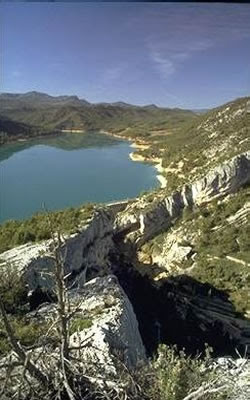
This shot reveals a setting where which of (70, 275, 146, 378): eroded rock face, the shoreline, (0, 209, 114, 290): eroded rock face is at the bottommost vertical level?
the shoreline

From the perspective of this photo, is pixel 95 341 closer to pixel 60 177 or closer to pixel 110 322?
pixel 110 322

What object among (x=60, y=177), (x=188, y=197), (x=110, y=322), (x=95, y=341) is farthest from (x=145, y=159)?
(x=95, y=341)

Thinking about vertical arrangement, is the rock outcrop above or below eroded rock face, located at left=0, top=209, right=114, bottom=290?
above

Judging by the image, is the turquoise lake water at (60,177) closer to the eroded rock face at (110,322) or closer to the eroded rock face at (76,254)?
the eroded rock face at (76,254)

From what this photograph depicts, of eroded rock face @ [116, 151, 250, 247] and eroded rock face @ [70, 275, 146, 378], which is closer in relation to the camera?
eroded rock face @ [70, 275, 146, 378]

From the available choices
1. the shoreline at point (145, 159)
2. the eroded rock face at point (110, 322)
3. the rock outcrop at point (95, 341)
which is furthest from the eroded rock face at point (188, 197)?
the eroded rock face at point (110, 322)

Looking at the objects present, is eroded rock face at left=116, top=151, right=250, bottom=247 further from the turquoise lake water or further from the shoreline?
the shoreline

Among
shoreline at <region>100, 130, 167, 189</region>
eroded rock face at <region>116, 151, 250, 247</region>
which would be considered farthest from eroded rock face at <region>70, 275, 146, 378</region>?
shoreline at <region>100, 130, 167, 189</region>
